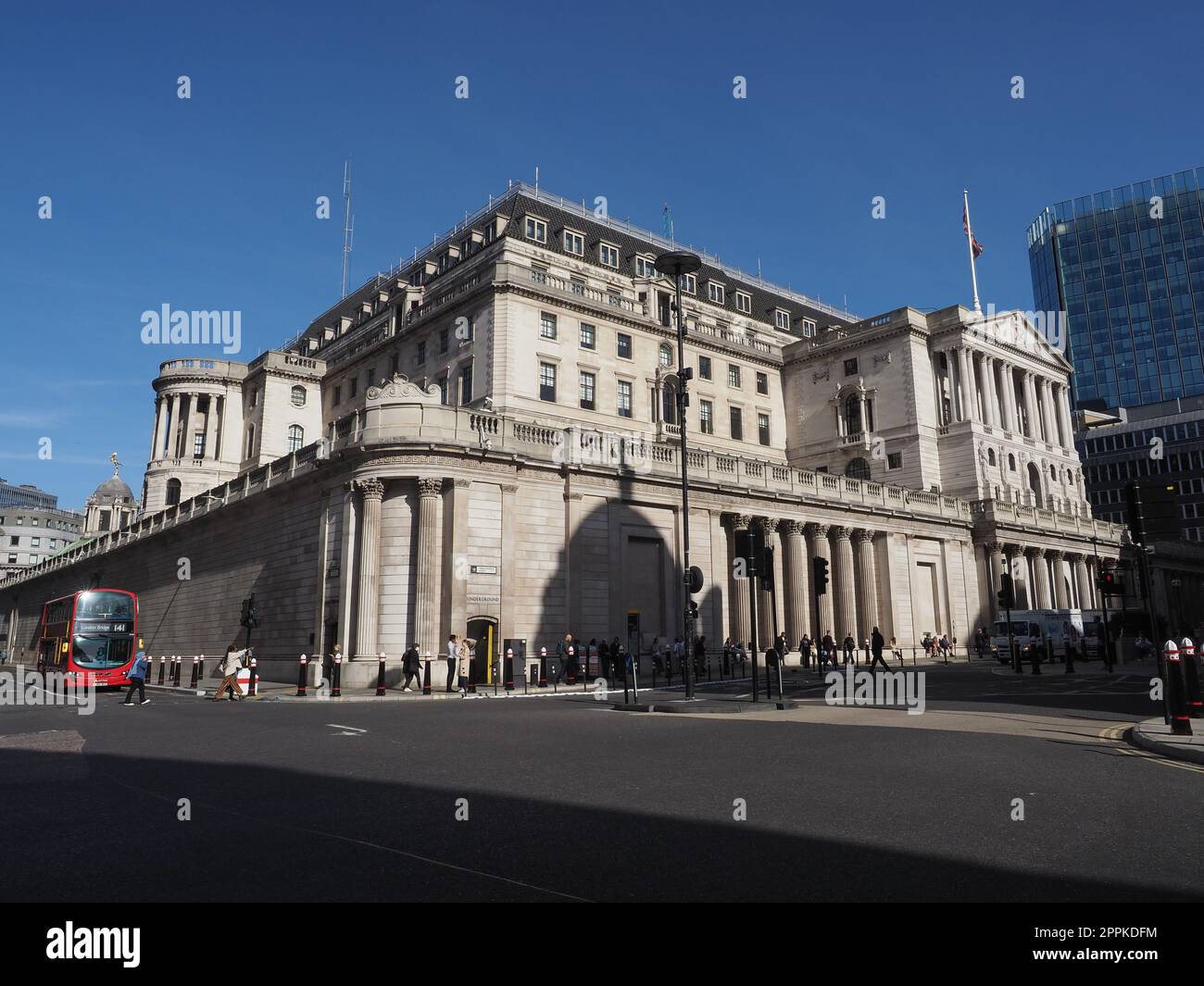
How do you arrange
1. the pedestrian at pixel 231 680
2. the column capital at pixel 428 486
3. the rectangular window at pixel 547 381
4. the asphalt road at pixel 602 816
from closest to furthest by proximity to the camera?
the asphalt road at pixel 602 816 < the pedestrian at pixel 231 680 < the column capital at pixel 428 486 < the rectangular window at pixel 547 381

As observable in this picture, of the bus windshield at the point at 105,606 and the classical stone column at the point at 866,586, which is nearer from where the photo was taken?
the bus windshield at the point at 105,606

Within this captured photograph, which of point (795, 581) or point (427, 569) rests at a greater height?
point (795, 581)

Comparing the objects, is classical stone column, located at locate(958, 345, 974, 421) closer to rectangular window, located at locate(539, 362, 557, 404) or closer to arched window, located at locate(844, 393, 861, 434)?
arched window, located at locate(844, 393, 861, 434)

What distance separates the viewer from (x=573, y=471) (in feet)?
114

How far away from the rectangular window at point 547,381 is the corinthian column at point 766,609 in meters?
16.1

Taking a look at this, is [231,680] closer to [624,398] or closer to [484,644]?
[484,644]

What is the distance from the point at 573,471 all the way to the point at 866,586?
2019cm

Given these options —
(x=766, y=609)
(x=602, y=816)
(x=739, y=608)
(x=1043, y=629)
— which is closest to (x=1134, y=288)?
(x=1043, y=629)

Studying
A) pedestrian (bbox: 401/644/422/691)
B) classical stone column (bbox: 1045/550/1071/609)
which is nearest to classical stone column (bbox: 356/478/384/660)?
pedestrian (bbox: 401/644/422/691)

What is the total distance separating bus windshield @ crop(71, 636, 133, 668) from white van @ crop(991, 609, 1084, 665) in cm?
4082

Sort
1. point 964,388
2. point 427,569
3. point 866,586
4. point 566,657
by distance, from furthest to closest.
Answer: point 964,388, point 866,586, point 427,569, point 566,657

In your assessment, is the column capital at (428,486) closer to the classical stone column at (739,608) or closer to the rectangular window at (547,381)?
the classical stone column at (739,608)

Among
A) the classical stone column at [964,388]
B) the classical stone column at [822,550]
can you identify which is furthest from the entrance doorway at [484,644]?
the classical stone column at [964,388]

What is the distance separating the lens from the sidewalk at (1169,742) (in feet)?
33.7
